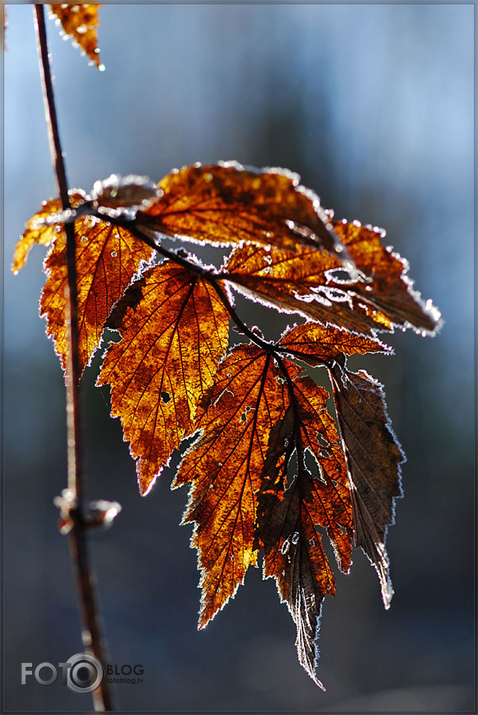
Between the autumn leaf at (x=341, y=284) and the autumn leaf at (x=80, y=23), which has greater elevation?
the autumn leaf at (x=80, y=23)

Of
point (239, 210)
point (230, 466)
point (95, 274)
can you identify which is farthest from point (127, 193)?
Result: point (230, 466)

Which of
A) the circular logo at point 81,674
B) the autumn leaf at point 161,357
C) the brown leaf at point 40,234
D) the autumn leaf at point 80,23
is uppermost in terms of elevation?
the autumn leaf at point 80,23

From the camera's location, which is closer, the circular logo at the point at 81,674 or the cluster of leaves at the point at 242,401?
the circular logo at the point at 81,674

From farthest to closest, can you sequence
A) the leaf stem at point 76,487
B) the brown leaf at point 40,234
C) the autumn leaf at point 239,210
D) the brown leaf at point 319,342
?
1. the brown leaf at point 319,342
2. the brown leaf at point 40,234
3. the autumn leaf at point 239,210
4. the leaf stem at point 76,487

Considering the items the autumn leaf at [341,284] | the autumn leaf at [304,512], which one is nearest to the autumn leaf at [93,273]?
the autumn leaf at [341,284]

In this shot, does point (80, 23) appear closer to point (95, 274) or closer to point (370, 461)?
point (95, 274)

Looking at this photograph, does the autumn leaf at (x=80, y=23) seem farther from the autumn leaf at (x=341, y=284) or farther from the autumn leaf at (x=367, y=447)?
the autumn leaf at (x=367, y=447)

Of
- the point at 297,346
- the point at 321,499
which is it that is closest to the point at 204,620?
the point at 321,499
